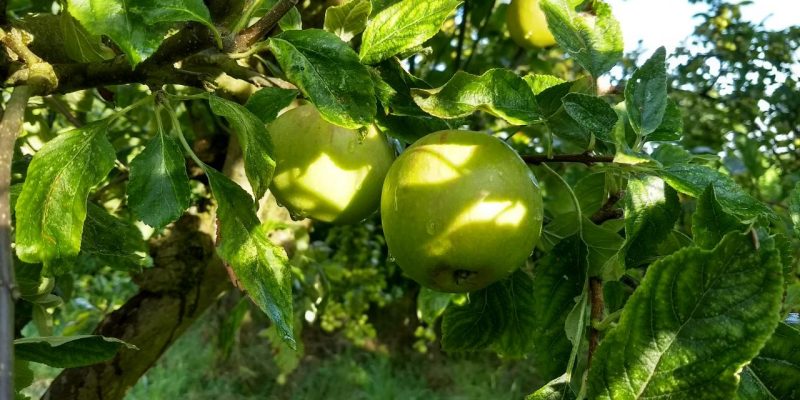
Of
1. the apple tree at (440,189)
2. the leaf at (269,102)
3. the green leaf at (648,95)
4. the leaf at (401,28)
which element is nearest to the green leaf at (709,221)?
the apple tree at (440,189)

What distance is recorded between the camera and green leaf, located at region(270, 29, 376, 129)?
550mm

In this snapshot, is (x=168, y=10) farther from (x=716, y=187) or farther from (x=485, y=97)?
(x=716, y=187)

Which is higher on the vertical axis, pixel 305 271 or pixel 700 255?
pixel 700 255

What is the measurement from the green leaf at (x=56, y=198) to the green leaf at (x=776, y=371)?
0.46 meters

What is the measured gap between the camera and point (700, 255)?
1.39 ft

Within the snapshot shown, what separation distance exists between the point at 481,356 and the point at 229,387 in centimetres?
134

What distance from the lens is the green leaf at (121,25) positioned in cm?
49

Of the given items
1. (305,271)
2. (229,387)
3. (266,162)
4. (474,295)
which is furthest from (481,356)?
(266,162)

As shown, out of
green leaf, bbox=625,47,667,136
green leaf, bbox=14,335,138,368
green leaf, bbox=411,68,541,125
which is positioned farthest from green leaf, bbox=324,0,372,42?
green leaf, bbox=14,335,138,368

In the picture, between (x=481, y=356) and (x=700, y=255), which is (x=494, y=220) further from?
(x=481, y=356)

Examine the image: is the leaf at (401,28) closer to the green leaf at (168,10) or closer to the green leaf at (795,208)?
the green leaf at (168,10)

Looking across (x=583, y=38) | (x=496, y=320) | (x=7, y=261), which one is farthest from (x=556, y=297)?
(x=7, y=261)

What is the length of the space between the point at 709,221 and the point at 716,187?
64mm

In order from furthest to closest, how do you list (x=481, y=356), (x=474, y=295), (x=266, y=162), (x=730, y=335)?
(x=481, y=356) < (x=474, y=295) < (x=266, y=162) < (x=730, y=335)
